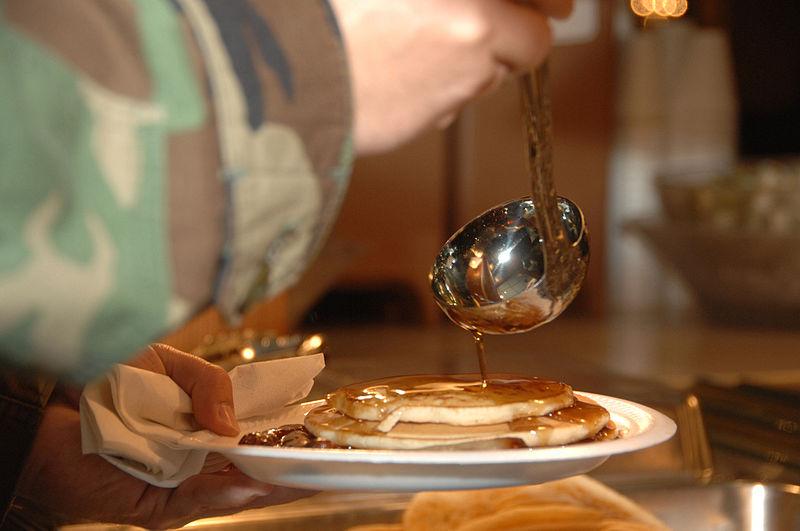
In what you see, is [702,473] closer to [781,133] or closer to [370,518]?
[370,518]

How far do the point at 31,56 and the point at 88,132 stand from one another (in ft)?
0.10

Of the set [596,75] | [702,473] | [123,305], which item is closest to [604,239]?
[596,75]

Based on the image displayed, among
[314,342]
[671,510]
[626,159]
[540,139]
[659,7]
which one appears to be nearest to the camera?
[540,139]

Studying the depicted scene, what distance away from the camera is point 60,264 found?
0.35 m

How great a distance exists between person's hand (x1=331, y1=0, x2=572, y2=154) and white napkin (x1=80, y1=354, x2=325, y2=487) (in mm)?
325

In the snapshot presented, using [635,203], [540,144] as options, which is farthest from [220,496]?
[635,203]

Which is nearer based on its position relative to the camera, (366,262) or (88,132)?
(88,132)

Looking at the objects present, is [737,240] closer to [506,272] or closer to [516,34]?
[506,272]

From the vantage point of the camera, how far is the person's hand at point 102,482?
0.77 metres

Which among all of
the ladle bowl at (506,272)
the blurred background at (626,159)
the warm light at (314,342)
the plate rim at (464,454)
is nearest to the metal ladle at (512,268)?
the ladle bowl at (506,272)

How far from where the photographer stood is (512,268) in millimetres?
697

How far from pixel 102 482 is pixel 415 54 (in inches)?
19.5

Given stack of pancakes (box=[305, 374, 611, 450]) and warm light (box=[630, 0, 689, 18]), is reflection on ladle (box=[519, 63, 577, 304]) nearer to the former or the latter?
stack of pancakes (box=[305, 374, 611, 450])

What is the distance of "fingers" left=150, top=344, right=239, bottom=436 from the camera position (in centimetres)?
70
